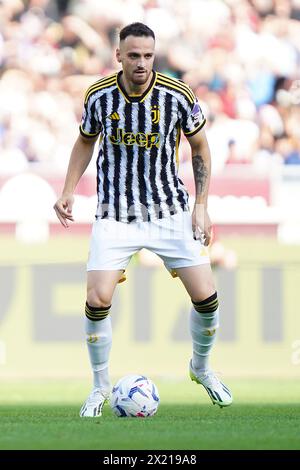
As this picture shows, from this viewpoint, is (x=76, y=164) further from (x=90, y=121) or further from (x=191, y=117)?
(x=191, y=117)

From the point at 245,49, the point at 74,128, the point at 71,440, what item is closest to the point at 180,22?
the point at 245,49

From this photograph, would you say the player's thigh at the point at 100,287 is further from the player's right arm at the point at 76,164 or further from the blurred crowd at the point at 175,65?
the blurred crowd at the point at 175,65

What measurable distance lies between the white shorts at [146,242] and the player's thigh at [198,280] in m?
0.03

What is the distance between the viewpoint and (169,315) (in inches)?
398

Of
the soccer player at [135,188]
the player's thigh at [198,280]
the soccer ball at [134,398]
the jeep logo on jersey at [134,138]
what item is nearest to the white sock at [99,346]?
the soccer player at [135,188]

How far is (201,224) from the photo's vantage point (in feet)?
22.6

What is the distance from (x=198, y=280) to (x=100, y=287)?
62cm

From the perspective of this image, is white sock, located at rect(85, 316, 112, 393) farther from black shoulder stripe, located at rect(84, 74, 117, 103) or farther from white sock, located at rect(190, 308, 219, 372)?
black shoulder stripe, located at rect(84, 74, 117, 103)

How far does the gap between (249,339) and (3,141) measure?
5462 millimetres

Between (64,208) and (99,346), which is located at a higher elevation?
(64,208)

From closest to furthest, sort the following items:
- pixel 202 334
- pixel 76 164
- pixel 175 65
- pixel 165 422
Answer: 1. pixel 165 422
2. pixel 76 164
3. pixel 202 334
4. pixel 175 65

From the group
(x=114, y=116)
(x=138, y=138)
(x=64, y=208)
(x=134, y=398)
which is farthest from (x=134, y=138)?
(x=134, y=398)

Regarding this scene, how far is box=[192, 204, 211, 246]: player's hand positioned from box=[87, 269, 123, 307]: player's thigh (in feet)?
1.92
